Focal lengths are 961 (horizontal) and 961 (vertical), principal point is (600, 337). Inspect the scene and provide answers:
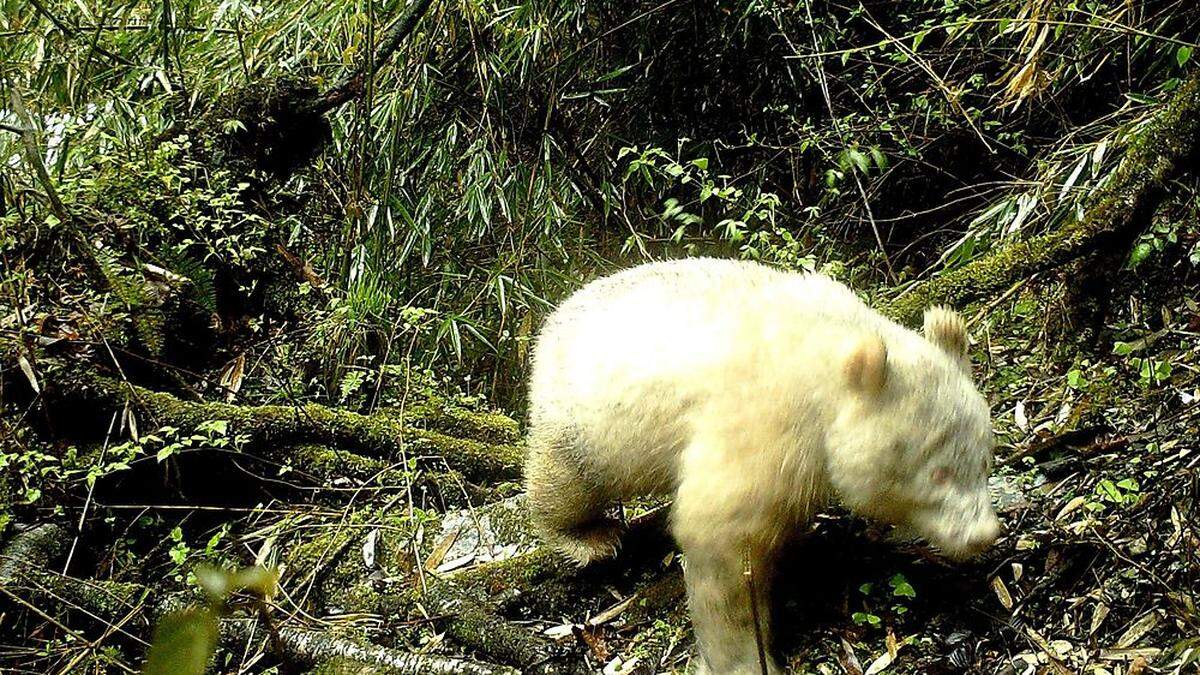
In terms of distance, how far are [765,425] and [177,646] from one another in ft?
8.59

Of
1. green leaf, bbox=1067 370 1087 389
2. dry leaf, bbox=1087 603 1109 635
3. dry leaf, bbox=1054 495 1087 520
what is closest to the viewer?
dry leaf, bbox=1087 603 1109 635

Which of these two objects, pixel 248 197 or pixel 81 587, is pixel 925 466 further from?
pixel 248 197

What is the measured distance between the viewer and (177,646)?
67cm

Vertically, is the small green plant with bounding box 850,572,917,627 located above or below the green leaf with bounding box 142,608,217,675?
below

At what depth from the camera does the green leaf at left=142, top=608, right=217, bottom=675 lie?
2.18ft

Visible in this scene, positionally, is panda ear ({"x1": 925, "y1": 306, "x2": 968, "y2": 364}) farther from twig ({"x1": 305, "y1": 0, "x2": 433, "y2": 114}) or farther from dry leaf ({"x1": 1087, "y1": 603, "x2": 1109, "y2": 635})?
twig ({"x1": 305, "y1": 0, "x2": 433, "y2": 114})

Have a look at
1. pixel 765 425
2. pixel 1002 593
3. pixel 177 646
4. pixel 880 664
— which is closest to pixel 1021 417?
pixel 1002 593

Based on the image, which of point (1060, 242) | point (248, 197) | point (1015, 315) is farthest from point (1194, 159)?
point (248, 197)

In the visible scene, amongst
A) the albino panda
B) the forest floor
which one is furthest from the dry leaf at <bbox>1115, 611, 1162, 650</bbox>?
the albino panda

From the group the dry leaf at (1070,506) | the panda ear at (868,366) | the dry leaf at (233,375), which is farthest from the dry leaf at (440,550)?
the dry leaf at (1070,506)

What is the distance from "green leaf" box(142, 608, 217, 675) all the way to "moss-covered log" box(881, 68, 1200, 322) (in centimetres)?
416

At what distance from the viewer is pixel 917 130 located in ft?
22.2

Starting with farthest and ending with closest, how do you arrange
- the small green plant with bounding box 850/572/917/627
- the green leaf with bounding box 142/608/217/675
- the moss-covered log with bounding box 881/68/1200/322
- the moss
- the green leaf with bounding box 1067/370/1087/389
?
the moss < the green leaf with bounding box 1067/370/1087/389 < the moss-covered log with bounding box 881/68/1200/322 < the small green plant with bounding box 850/572/917/627 < the green leaf with bounding box 142/608/217/675

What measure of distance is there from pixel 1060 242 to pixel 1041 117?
2.62m
